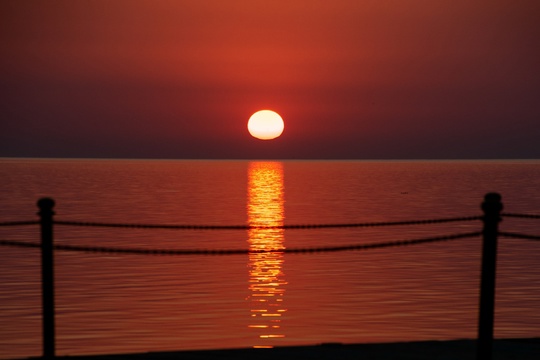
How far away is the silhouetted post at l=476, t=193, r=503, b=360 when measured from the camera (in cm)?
891

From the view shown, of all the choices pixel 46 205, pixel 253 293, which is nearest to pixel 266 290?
pixel 253 293

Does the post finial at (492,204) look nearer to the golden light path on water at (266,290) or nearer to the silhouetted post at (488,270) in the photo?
the silhouetted post at (488,270)

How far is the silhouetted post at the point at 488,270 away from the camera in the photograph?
8.91m

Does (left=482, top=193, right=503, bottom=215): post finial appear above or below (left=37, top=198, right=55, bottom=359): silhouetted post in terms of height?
above

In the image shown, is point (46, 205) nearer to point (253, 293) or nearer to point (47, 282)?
point (47, 282)

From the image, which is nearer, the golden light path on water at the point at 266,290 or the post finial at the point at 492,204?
the post finial at the point at 492,204

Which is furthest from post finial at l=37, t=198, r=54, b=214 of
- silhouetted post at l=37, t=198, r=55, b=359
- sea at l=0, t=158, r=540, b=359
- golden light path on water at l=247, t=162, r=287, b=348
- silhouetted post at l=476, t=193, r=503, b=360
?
golden light path on water at l=247, t=162, r=287, b=348

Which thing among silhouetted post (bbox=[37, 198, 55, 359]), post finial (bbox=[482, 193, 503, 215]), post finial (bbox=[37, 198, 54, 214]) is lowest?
silhouetted post (bbox=[37, 198, 55, 359])

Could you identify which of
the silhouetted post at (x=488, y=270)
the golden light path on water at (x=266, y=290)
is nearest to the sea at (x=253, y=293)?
the golden light path on water at (x=266, y=290)

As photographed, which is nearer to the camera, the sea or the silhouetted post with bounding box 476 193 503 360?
the silhouetted post with bounding box 476 193 503 360

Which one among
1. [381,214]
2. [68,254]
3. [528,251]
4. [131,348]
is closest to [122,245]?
[68,254]

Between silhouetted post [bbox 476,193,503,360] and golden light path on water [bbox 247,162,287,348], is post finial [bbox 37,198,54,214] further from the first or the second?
golden light path on water [bbox 247,162,287,348]

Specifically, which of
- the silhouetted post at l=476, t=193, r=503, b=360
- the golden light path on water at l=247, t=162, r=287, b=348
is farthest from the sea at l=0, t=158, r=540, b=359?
the silhouetted post at l=476, t=193, r=503, b=360

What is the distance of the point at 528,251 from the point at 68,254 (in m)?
14.8
